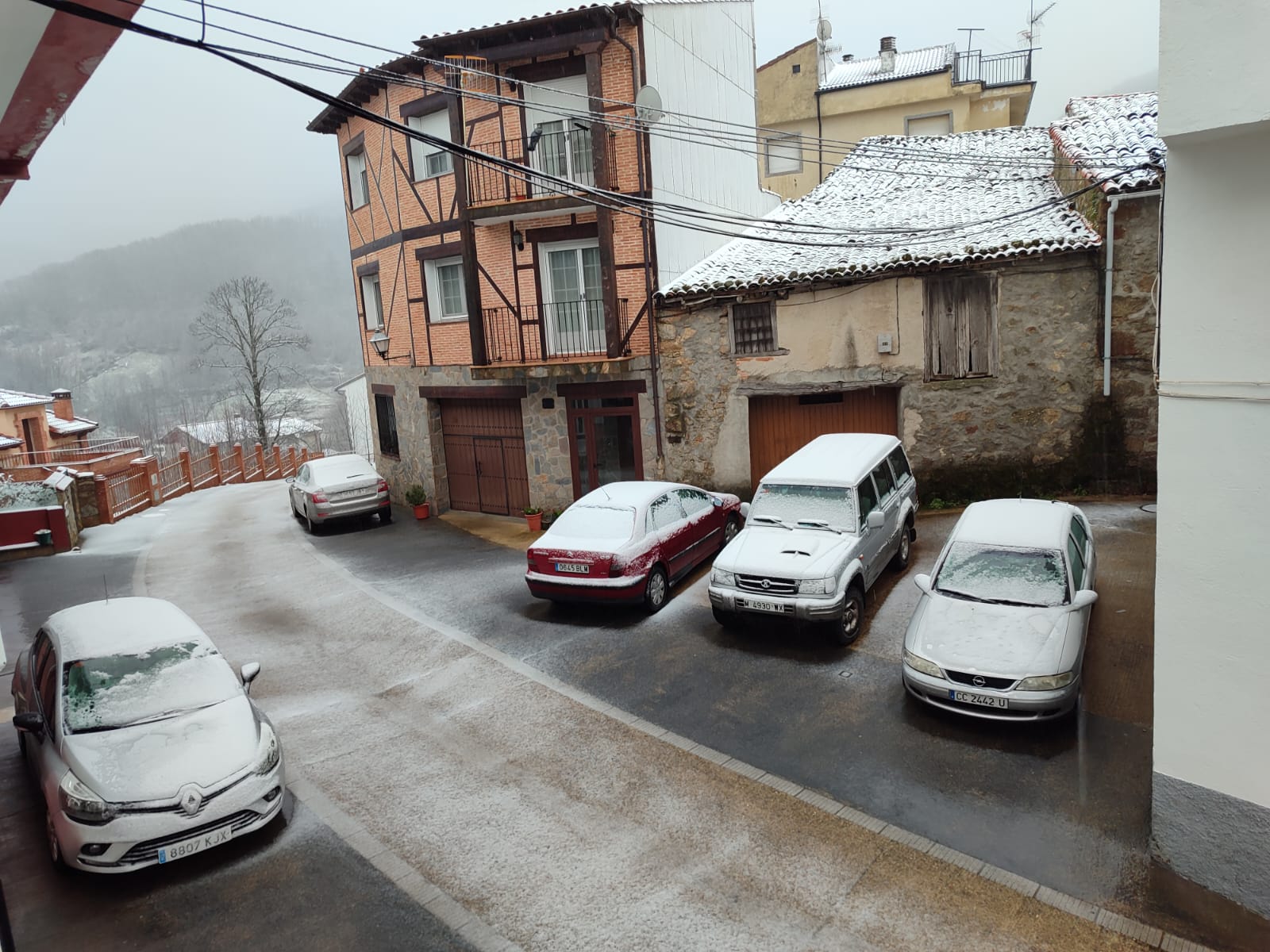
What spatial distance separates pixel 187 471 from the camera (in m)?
30.5

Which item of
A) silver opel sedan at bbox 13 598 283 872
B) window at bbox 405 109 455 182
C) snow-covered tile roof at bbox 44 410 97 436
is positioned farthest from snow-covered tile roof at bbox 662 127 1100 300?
snow-covered tile roof at bbox 44 410 97 436

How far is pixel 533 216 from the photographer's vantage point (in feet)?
54.7

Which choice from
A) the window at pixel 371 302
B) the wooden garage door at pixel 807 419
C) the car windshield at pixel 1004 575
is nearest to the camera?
the car windshield at pixel 1004 575

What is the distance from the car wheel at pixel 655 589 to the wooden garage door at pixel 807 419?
5.06 meters

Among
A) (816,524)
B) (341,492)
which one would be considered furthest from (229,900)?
(341,492)

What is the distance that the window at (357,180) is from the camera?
68.7 ft

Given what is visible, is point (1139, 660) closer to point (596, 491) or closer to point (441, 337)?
point (596, 491)

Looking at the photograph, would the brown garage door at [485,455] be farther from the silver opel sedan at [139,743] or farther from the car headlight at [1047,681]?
the car headlight at [1047,681]

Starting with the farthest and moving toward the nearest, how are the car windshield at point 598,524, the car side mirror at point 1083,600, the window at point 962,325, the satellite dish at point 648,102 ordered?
the satellite dish at point 648,102
the window at point 962,325
the car windshield at point 598,524
the car side mirror at point 1083,600

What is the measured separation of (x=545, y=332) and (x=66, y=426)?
4197 cm

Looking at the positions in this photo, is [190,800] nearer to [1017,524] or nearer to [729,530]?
[1017,524]

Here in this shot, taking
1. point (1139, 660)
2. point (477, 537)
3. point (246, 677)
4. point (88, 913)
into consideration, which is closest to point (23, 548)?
point (477, 537)

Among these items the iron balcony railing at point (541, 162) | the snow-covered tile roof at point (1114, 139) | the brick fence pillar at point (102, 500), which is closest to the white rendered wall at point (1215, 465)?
the snow-covered tile roof at point (1114, 139)

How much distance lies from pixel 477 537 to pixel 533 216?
21.8 feet
